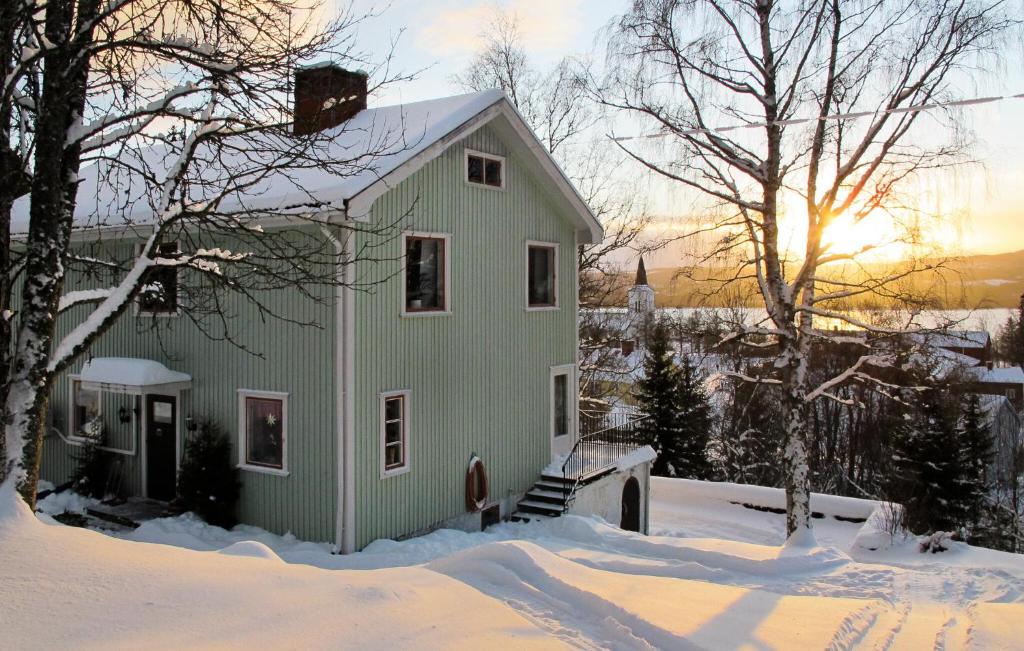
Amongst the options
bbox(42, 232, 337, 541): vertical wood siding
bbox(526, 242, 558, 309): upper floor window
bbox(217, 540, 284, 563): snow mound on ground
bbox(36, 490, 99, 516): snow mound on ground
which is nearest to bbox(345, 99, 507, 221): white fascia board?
bbox(42, 232, 337, 541): vertical wood siding

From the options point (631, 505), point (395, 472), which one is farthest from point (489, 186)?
point (631, 505)

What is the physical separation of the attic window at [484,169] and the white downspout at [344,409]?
3.35 m

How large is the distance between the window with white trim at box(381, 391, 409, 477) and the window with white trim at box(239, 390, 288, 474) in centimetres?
148

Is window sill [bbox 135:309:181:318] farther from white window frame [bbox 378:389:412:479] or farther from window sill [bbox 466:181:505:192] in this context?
window sill [bbox 466:181:505:192]

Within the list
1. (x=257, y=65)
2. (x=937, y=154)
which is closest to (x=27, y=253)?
(x=257, y=65)

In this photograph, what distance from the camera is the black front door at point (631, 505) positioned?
54.1ft

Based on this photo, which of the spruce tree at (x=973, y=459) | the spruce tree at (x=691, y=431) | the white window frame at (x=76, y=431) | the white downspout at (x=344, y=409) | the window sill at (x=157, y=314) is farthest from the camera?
the spruce tree at (x=691, y=431)

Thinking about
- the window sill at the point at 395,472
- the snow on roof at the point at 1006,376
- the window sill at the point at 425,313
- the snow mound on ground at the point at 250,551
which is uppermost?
the window sill at the point at 425,313

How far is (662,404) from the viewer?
27.5 meters

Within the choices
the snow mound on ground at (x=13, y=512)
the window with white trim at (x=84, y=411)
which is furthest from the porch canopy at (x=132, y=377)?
the snow mound on ground at (x=13, y=512)

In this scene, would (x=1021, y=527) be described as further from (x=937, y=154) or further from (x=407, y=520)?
(x=407, y=520)

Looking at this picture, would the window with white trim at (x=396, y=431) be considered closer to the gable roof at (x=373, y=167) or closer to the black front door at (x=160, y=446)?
the gable roof at (x=373, y=167)

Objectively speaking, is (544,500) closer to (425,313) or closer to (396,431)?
(396,431)

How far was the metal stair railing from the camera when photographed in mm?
14531
